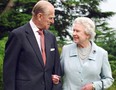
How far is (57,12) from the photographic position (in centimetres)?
1342

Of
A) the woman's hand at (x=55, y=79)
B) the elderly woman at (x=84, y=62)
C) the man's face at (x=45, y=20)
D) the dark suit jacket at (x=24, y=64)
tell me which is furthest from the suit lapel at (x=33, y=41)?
the elderly woman at (x=84, y=62)

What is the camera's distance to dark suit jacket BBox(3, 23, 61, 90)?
511 centimetres

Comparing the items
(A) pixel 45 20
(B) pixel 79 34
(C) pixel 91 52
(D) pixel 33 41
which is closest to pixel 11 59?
(D) pixel 33 41

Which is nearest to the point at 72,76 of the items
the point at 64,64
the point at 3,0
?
the point at 64,64

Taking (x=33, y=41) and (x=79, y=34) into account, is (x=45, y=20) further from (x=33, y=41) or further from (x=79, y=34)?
(x=79, y=34)

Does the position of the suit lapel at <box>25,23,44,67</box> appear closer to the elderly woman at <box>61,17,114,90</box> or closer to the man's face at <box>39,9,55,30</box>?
the man's face at <box>39,9,55,30</box>

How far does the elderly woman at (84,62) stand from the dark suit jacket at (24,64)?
282 mm

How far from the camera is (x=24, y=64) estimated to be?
16.8 feet

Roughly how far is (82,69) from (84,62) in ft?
0.29

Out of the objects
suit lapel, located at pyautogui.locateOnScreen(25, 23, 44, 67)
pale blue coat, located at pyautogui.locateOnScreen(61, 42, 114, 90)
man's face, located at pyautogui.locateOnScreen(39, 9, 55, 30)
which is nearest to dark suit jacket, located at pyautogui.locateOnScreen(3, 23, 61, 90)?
suit lapel, located at pyautogui.locateOnScreen(25, 23, 44, 67)

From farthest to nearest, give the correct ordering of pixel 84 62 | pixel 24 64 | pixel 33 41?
pixel 84 62 < pixel 33 41 < pixel 24 64

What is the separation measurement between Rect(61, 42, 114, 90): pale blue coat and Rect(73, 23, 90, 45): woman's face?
5.7 inches

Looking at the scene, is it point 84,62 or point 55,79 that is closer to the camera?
point 55,79

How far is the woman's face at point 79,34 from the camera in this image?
5328mm
